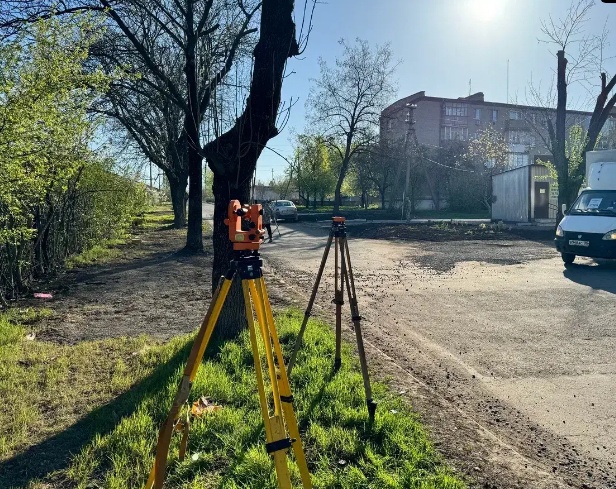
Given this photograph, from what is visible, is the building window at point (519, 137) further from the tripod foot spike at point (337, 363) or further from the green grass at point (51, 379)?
the green grass at point (51, 379)

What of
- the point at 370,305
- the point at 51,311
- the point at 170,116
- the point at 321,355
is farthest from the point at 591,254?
the point at 170,116

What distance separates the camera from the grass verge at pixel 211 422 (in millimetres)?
3256

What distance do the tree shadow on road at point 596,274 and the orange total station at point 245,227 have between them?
9.66 meters

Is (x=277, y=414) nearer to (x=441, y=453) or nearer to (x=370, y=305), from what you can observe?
(x=441, y=453)

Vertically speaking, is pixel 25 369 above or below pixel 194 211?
below

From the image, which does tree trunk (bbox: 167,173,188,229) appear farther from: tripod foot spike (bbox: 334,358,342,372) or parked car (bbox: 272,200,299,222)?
tripod foot spike (bbox: 334,358,342,372)

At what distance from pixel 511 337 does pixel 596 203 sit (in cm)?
949

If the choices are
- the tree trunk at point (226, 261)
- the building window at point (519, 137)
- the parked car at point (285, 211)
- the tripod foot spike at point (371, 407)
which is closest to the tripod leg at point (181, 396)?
the tripod foot spike at point (371, 407)

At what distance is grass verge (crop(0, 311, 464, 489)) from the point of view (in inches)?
128

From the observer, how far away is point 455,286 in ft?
35.6

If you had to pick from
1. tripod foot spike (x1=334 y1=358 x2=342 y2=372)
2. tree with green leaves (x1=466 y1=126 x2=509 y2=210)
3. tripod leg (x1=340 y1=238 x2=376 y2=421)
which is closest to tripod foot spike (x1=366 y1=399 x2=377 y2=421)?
tripod leg (x1=340 y1=238 x2=376 y2=421)

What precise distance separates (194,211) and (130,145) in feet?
35.6

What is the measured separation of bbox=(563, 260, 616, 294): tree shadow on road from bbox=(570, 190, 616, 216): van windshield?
4.89ft

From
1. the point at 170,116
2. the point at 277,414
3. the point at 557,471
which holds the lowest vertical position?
the point at 557,471
